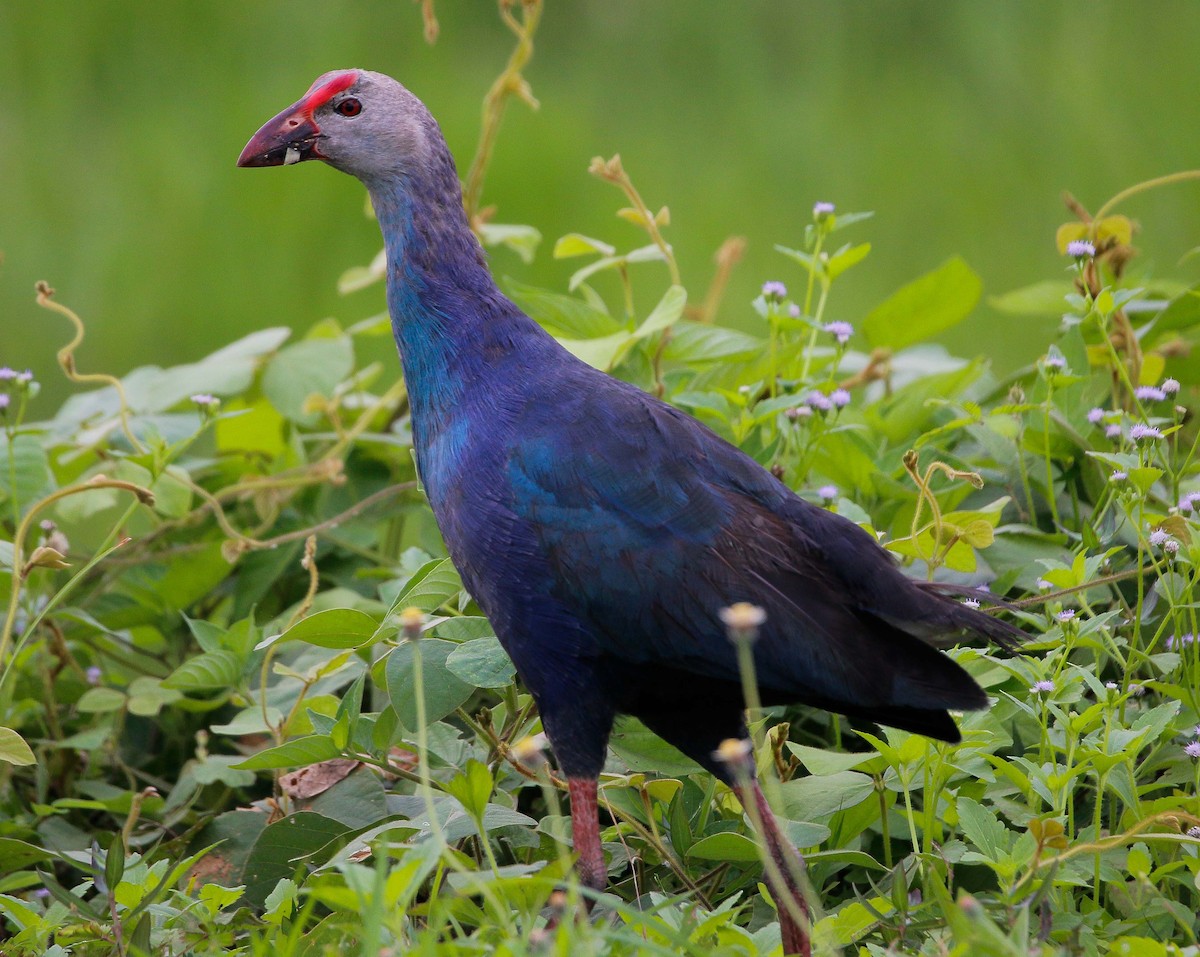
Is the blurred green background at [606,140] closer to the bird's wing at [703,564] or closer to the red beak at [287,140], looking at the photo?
the red beak at [287,140]

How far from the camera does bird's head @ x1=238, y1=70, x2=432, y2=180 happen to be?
2.30m

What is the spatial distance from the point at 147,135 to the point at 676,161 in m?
2.08

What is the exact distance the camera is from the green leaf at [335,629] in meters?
2.23

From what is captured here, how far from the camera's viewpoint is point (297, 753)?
2.16 m

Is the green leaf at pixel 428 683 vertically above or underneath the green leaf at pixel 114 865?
above

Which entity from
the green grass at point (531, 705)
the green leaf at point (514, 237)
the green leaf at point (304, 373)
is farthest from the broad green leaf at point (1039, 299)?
the green leaf at point (304, 373)

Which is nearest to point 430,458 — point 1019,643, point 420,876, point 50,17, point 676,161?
point 420,876

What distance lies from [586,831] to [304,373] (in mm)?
1370

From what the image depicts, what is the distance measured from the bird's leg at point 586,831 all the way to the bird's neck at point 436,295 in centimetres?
57

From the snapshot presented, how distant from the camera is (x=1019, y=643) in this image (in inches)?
83.7

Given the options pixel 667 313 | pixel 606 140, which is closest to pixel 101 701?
pixel 667 313

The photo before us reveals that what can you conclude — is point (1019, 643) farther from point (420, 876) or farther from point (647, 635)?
point (420, 876)

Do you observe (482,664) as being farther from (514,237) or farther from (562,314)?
(514,237)

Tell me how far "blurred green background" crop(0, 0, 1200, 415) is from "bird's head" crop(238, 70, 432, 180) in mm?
2897
